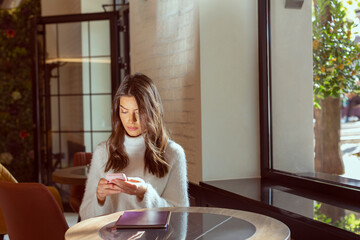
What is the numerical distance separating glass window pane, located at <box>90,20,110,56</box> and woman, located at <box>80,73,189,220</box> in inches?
137

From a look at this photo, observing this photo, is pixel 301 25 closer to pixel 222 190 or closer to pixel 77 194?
pixel 222 190

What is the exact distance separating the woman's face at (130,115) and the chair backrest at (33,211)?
485 millimetres

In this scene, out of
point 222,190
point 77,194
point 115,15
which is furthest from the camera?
point 115,15

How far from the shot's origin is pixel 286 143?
3.31m

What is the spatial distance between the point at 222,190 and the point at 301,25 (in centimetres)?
107

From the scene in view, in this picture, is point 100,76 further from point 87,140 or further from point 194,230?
point 194,230

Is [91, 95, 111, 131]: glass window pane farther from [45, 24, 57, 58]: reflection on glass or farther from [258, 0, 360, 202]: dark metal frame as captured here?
[258, 0, 360, 202]: dark metal frame

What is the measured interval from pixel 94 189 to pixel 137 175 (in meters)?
0.22

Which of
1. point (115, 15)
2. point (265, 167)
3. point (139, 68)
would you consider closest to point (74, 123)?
point (115, 15)

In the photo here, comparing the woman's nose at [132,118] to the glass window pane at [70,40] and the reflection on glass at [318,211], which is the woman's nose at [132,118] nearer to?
the reflection on glass at [318,211]

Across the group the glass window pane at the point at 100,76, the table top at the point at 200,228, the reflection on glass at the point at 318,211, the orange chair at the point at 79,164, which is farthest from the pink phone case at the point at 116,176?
the glass window pane at the point at 100,76

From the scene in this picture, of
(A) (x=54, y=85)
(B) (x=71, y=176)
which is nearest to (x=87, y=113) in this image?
(A) (x=54, y=85)

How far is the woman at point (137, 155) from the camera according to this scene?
251 cm

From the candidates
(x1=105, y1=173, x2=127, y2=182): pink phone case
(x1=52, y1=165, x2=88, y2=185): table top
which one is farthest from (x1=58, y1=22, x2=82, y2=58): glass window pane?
(x1=105, y1=173, x2=127, y2=182): pink phone case
